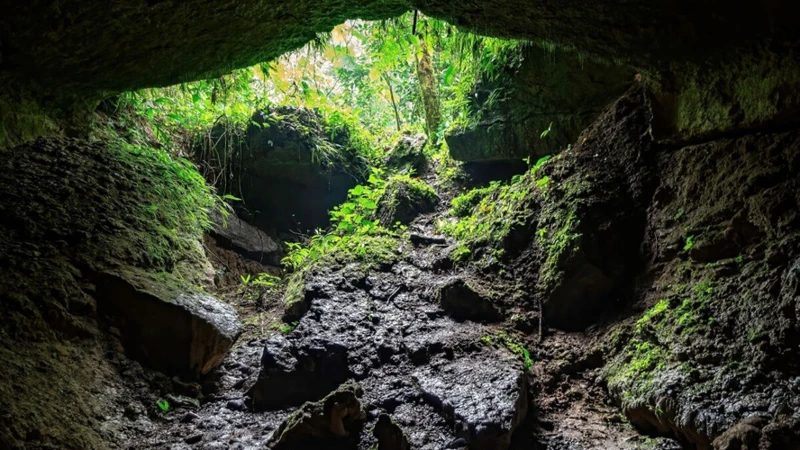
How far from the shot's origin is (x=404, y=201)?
23.5 ft

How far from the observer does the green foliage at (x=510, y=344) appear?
12.3ft

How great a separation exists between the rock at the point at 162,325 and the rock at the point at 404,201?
3303mm

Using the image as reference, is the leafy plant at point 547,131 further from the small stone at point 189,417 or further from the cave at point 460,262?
the small stone at point 189,417

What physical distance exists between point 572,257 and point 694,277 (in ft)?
3.25

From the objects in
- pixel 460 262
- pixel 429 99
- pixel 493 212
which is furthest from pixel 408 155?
pixel 460 262

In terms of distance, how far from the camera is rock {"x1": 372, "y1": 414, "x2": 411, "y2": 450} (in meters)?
3.10

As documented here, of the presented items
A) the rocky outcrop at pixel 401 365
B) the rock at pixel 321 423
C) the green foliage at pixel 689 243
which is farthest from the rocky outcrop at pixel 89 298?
the green foliage at pixel 689 243

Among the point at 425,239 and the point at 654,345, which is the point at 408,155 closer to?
the point at 425,239

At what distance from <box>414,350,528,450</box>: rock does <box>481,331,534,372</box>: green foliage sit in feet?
0.38

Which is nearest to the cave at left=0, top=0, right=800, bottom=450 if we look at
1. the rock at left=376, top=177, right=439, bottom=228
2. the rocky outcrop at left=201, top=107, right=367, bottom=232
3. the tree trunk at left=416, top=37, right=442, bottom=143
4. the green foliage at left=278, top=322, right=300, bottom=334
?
the green foliage at left=278, top=322, right=300, bottom=334

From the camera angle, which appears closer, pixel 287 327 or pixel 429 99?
pixel 287 327

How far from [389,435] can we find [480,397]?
0.69 metres

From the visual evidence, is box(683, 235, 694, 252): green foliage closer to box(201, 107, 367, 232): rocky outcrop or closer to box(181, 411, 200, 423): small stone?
box(181, 411, 200, 423): small stone

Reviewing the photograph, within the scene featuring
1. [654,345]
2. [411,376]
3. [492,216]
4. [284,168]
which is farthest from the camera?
[284,168]
